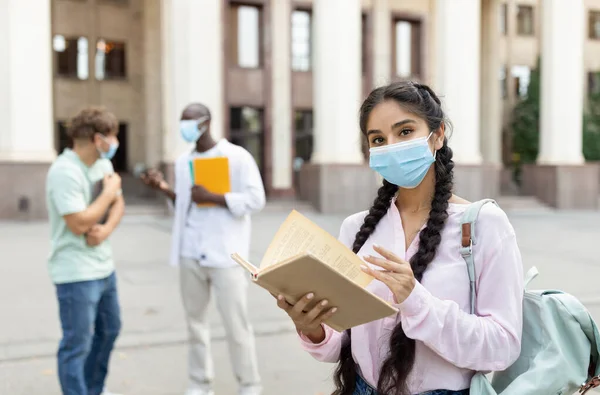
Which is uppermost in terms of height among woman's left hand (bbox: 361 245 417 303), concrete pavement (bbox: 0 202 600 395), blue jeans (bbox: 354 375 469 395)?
woman's left hand (bbox: 361 245 417 303)

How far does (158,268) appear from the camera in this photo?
380 inches

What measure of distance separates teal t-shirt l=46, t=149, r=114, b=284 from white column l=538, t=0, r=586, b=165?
20.2m

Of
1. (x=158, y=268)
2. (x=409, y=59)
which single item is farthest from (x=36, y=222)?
(x=409, y=59)

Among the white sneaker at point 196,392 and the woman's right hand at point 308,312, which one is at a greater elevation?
the woman's right hand at point 308,312

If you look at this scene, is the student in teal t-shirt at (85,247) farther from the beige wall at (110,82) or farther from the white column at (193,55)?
the beige wall at (110,82)

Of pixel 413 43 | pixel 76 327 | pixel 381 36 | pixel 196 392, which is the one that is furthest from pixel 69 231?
pixel 413 43

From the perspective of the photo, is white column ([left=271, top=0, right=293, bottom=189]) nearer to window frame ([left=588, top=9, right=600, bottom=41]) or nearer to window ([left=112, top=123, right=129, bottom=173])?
window ([left=112, top=123, right=129, bottom=173])

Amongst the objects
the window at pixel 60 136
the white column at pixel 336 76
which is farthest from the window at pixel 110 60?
the white column at pixel 336 76

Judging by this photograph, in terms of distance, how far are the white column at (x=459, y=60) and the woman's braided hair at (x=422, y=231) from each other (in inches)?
715

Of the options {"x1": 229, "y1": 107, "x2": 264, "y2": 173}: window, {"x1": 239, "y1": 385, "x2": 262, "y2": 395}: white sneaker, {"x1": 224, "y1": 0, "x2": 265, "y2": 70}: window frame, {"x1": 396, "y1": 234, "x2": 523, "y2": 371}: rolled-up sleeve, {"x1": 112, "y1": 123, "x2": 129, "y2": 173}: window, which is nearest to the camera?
{"x1": 396, "y1": 234, "x2": 523, "y2": 371}: rolled-up sleeve

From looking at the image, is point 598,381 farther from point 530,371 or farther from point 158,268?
point 158,268

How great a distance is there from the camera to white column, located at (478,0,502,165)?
2784cm

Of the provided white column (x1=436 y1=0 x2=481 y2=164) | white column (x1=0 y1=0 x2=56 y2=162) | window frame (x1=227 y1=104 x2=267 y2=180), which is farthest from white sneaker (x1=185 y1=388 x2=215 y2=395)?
window frame (x1=227 y1=104 x2=267 y2=180)

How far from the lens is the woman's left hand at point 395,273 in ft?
5.57
